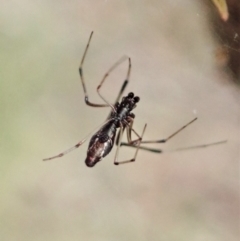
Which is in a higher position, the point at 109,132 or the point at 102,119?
the point at 102,119

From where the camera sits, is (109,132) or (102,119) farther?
(102,119)

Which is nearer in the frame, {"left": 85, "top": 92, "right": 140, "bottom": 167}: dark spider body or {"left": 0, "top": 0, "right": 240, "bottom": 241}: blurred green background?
{"left": 85, "top": 92, "right": 140, "bottom": 167}: dark spider body

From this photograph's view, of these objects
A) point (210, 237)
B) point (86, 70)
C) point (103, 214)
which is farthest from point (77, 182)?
point (210, 237)

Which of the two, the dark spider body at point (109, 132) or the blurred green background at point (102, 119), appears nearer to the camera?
the dark spider body at point (109, 132)

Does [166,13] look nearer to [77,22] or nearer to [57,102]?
[77,22]
